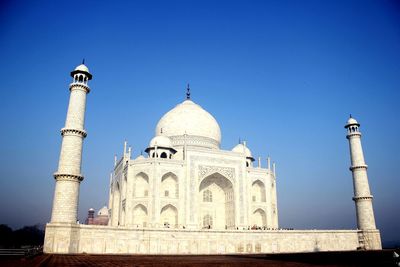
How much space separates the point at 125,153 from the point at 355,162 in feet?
52.6

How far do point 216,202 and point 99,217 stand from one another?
2035 centimetres

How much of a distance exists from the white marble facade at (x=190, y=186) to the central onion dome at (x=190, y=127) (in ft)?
0.27

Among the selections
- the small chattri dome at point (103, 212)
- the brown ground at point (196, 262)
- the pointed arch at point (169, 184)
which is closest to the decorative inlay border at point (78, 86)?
the pointed arch at point (169, 184)

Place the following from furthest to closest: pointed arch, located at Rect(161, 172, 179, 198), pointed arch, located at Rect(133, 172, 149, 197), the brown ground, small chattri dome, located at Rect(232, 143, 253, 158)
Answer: small chattri dome, located at Rect(232, 143, 253, 158) < pointed arch, located at Rect(161, 172, 179, 198) < pointed arch, located at Rect(133, 172, 149, 197) < the brown ground

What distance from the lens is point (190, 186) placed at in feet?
73.7

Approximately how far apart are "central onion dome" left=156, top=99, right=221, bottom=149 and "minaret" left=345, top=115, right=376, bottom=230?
10.6 m

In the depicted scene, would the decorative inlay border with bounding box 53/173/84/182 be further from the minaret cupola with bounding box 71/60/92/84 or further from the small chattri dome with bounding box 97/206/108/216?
the small chattri dome with bounding box 97/206/108/216

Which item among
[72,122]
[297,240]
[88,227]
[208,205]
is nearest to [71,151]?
[72,122]

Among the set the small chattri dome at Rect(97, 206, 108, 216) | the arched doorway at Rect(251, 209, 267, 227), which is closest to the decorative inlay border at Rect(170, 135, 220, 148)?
the arched doorway at Rect(251, 209, 267, 227)

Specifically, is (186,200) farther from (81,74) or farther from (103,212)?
(103,212)

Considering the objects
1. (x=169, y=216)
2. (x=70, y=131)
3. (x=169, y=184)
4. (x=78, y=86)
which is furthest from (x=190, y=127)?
(x=70, y=131)

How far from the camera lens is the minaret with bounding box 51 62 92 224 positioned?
15.4 meters

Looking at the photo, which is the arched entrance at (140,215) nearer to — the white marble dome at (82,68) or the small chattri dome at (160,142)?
the small chattri dome at (160,142)

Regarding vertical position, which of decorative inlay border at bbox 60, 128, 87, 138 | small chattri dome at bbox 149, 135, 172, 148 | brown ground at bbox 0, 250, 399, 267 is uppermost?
small chattri dome at bbox 149, 135, 172, 148
